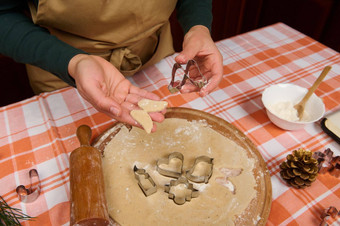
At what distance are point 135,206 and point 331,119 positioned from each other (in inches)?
33.5

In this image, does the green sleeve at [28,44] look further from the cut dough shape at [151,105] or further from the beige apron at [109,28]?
the cut dough shape at [151,105]

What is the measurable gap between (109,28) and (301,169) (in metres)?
0.91

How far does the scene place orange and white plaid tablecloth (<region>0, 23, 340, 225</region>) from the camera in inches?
33.9

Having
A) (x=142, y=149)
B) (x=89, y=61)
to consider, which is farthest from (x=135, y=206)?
(x=89, y=61)

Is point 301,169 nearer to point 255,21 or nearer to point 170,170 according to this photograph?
point 170,170

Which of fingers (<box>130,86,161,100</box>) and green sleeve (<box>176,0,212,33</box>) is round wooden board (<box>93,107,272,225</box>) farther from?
green sleeve (<box>176,0,212,33</box>)

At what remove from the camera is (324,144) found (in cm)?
104

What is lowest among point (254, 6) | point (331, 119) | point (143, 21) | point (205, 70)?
point (254, 6)

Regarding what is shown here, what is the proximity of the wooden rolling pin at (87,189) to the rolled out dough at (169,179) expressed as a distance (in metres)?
0.08

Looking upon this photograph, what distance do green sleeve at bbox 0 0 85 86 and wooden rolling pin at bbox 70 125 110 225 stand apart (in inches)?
12.5

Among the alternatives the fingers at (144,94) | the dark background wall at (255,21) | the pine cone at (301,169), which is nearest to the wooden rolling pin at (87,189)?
the fingers at (144,94)

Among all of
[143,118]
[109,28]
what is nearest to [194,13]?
[109,28]

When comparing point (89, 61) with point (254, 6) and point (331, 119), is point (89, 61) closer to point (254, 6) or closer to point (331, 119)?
point (331, 119)

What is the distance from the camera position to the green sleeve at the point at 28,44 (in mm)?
1009
